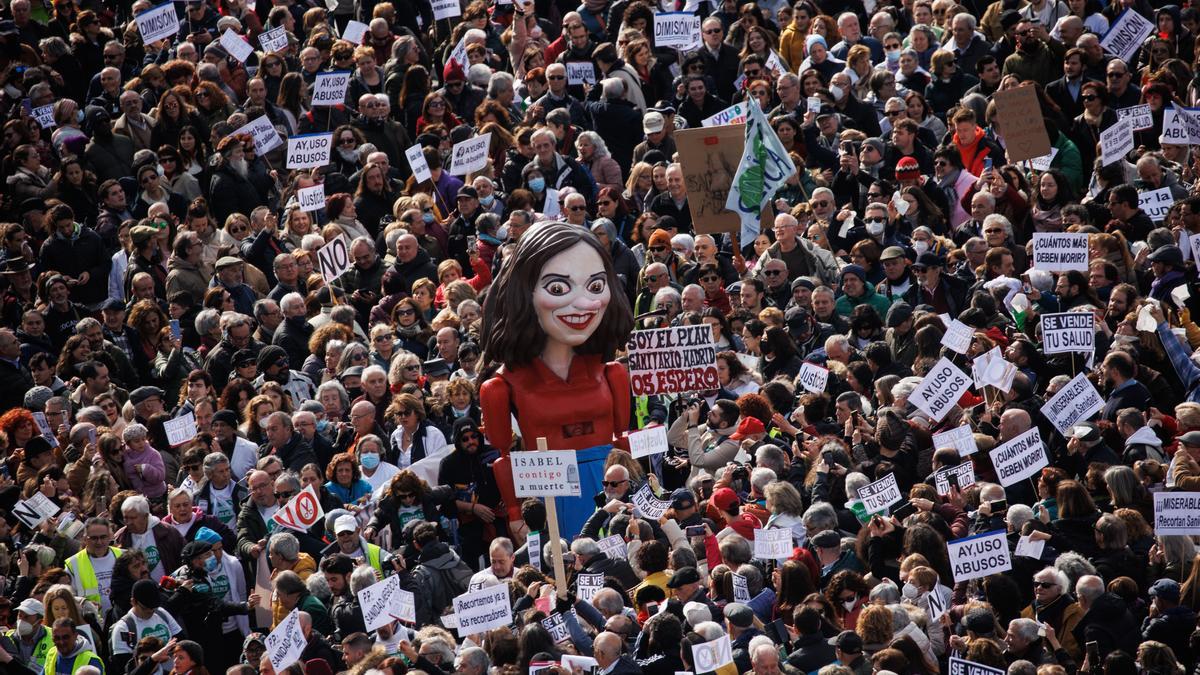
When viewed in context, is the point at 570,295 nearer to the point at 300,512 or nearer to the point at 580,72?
the point at 300,512

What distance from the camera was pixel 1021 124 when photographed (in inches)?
775

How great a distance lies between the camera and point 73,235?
2217cm

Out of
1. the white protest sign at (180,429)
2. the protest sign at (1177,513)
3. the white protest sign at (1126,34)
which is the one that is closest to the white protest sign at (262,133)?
the white protest sign at (180,429)

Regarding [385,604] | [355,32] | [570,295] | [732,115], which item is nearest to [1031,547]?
[570,295]

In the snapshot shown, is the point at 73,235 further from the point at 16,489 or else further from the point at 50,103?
the point at 16,489

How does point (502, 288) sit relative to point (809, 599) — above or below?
above

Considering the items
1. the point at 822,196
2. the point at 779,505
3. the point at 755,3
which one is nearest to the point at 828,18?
the point at 755,3

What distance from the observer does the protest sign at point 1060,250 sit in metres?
17.2

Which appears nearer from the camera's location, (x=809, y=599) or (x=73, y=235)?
(x=809, y=599)

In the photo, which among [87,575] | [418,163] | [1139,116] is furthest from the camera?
[418,163]

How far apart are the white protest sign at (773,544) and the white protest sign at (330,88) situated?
10.3 meters

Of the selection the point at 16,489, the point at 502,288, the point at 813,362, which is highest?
the point at 502,288

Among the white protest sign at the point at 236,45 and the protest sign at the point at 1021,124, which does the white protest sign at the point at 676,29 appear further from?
the white protest sign at the point at 236,45

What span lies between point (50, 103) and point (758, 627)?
13834 millimetres
